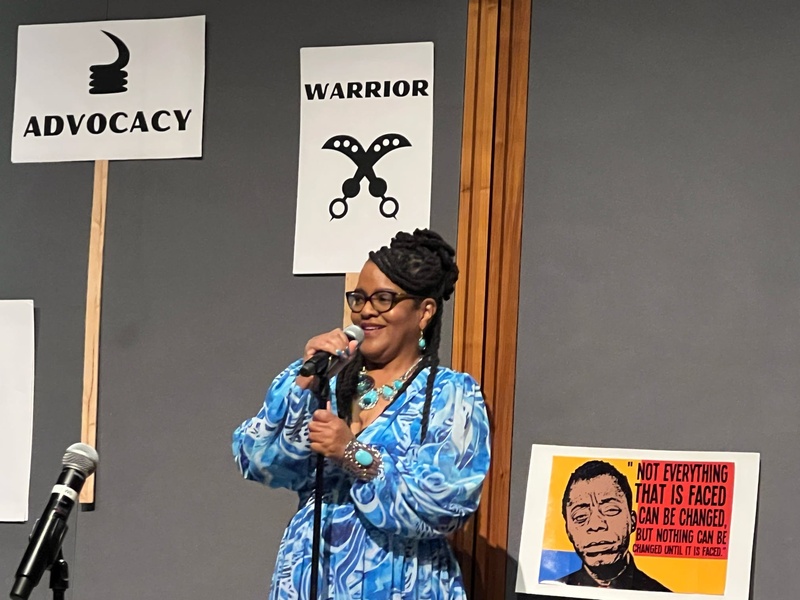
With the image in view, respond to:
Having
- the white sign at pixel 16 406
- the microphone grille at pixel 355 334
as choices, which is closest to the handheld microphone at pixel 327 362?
the microphone grille at pixel 355 334

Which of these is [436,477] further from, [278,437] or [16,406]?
[16,406]

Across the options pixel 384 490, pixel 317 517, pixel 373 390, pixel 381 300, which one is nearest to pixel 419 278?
pixel 381 300

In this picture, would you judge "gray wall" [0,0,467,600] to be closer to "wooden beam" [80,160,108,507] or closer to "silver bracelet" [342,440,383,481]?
"wooden beam" [80,160,108,507]

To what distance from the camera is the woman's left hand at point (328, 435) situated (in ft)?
Result: 7.74

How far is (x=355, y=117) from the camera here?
128 inches

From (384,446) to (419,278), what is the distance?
36 cm

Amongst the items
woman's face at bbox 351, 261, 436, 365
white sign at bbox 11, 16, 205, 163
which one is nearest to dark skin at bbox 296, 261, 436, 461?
woman's face at bbox 351, 261, 436, 365

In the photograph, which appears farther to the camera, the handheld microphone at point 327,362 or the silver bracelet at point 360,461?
the silver bracelet at point 360,461

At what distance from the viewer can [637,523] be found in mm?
2971

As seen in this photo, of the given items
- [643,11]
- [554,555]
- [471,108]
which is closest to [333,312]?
[471,108]

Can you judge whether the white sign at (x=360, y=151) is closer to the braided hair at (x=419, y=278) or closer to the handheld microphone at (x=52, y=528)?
the braided hair at (x=419, y=278)

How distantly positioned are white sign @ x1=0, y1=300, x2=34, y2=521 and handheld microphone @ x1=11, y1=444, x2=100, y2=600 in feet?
4.78

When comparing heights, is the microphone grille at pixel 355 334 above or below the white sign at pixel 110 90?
below

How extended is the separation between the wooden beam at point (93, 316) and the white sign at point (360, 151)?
0.56 meters
